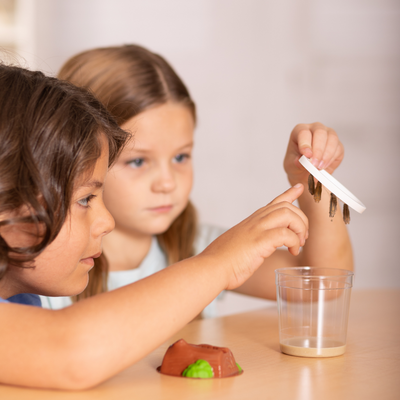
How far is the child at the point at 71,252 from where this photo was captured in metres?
0.48

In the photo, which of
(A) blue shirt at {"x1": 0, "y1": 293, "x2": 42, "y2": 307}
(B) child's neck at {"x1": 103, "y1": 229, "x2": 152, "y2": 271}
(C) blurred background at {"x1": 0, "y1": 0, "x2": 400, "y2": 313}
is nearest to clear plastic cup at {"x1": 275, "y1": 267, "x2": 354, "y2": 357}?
(A) blue shirt at {"x1": 0, "y1": 293, "x2": 42, "y2": 307}

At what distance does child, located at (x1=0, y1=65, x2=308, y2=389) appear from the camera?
0.48m

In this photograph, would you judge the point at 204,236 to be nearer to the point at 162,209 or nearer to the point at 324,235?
the point at 162,209

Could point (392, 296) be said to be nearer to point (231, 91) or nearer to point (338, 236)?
point (338, 236)

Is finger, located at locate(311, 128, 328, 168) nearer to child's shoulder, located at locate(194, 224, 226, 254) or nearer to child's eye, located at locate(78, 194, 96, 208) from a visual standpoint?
child's eye, located at locate(78, 194, 96, 208)

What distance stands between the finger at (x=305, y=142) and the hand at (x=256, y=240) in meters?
0.16

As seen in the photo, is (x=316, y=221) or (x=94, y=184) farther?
(x=316, y=221)

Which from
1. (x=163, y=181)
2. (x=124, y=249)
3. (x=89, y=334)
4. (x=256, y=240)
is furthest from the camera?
(x=124, y=249)

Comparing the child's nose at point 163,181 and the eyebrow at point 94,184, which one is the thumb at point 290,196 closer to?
the eyebrow at point 94,184

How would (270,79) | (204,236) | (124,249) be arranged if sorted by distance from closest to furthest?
(124,249), (204,236), (270,79)

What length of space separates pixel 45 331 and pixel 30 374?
4 cm

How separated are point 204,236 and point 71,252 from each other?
0.74m

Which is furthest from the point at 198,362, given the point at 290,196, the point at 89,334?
the point at 290,196

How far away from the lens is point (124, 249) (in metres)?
1.22
